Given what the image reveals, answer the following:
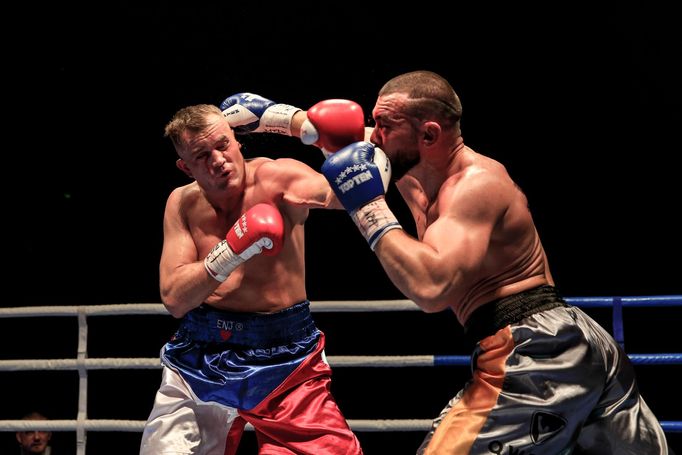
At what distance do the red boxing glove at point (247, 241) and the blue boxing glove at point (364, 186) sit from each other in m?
0.42

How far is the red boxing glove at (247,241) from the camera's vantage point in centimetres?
254

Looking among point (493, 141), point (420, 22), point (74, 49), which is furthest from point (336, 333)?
point (74, 49)

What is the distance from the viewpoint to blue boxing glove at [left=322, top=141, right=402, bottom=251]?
2.08 m

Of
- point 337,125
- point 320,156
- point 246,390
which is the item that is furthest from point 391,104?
point 320,156

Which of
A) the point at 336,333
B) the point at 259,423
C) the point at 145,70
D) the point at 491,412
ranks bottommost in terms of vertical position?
the point at 336,333

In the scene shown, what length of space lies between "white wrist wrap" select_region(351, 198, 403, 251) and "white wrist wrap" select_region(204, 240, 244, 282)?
562 millimetres

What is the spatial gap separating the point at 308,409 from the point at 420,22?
10.6 ft

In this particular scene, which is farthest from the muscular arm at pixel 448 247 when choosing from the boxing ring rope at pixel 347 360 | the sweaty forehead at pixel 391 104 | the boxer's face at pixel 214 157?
the boxing ring rope at pixel 347 360

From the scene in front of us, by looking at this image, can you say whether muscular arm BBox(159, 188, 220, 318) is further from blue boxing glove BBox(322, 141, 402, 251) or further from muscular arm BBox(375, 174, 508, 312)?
muscular arm BBox(375, 174, 508, 312)

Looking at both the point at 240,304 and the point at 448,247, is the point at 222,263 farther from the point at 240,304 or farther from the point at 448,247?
the point at 448,247

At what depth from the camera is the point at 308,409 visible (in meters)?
2.61

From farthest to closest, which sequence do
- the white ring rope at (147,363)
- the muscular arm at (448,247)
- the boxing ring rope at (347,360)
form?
the white ring rope at (147,363)
the boxing ring rope at (347,360)
the muscular arm at (448,247)

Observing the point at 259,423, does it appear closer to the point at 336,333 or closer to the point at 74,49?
the point at 336,333

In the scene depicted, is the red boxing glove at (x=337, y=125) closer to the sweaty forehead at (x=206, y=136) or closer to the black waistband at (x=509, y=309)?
the sweaty forehead at (x=206, y=136)
